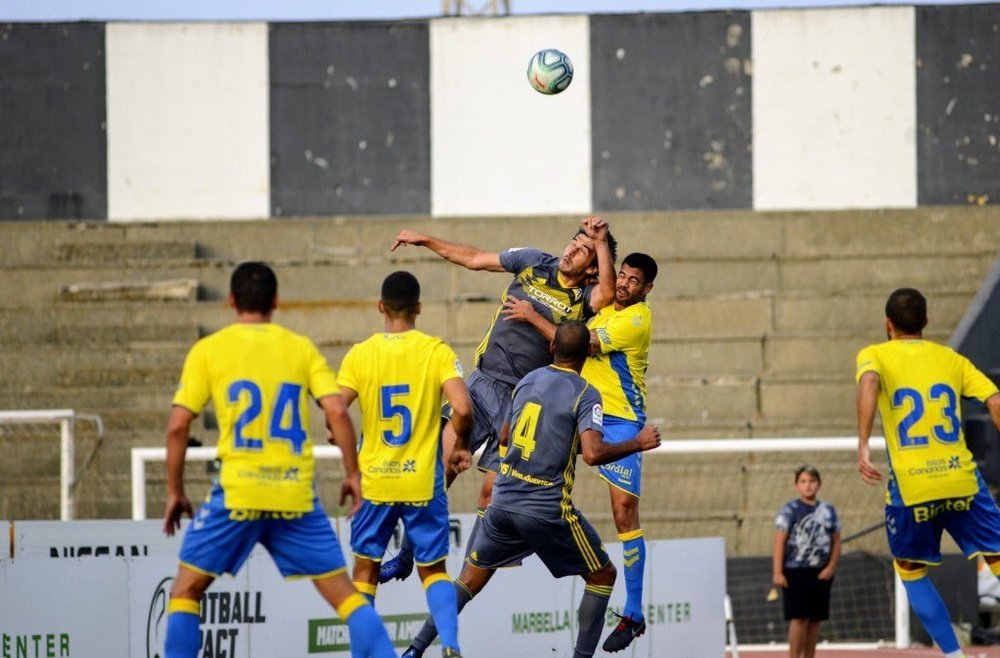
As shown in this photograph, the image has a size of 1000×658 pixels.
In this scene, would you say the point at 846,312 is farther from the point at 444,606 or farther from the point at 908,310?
the point at 444,606

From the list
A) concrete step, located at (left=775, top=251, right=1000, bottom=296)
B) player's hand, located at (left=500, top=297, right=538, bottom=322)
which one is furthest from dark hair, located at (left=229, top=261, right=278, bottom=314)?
concrete step, located at (left=775, top=251, right=1000, bottom=296)

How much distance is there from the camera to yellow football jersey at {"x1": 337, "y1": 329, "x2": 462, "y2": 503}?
9023 millimetres

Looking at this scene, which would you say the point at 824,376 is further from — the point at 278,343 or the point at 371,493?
the point at 278,343

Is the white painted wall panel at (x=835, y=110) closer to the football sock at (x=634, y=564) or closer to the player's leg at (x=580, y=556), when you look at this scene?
the football sock at (x=634, y=564)

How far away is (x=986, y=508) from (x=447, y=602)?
3.49 meters

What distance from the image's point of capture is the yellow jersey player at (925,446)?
987 centimetres

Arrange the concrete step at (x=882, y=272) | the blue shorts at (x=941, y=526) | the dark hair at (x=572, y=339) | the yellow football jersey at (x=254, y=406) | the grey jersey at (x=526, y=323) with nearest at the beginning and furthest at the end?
the yellow football jersey at (x=254, y=406) < the dark hair at (x=572, y=339) < the blue shorts at (x=941, y=526) < the grey jersey at (x=526, y=323) < the concrete step at (x=882, y=272)

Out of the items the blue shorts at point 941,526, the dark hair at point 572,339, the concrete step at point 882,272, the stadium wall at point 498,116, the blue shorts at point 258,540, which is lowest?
the blue shorts at point 941,526

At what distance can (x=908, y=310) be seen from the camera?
1005cm

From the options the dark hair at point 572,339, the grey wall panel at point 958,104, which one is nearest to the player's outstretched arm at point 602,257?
the dark hair at point 572,339

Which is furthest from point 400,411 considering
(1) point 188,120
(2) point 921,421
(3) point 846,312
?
(1) point 188,120

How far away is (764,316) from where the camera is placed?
18.3 meters

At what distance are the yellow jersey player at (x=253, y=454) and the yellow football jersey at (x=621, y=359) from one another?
313 centimetres

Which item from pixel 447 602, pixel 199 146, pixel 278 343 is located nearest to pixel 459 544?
pixel 447 602
